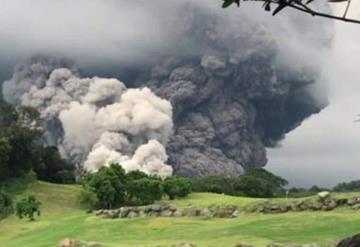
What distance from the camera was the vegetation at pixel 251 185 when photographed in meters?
48.1

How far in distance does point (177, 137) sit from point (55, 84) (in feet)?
73.8

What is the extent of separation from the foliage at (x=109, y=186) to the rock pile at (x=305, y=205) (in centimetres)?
1271

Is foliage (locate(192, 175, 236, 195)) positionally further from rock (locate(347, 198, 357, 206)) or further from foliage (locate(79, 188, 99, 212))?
rock (locate(347, 198, 357, 206))

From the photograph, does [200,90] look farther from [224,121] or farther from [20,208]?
[20,208]

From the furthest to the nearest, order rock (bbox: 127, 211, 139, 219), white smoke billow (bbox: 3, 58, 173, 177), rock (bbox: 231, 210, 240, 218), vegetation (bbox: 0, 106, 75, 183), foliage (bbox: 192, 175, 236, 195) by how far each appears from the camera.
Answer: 1. white smoke billow (bbox: 3, 58, 173, 177)
2. foliage (bbox: 192, 175, 236, 195)
3. vegetation (bbox: 0, 106, 75, 183)
4. rock (bbox: 127, 211, 139, 219)
5. rock (bbox: 231, 210, 240, 218)

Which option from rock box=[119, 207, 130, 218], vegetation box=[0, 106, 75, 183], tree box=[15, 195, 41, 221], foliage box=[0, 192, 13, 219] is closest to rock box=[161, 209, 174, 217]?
rock box=[119, 207, 130, 218]

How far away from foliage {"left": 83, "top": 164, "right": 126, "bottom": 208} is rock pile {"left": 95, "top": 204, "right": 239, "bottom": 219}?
7.02m

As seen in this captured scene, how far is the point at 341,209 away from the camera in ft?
74.1

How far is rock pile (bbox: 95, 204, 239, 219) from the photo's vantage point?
25.5 metres

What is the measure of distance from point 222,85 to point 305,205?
92946 mm

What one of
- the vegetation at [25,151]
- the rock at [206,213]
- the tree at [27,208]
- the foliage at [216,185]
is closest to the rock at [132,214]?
the rock at [206,213]

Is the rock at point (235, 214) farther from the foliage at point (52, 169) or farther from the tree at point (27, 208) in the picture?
the foliage at point (52, 169)

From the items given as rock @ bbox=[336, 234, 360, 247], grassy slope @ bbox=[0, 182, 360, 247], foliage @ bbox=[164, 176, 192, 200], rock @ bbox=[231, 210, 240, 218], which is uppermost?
foliage @ bbox=[164, 176, 192, 200]

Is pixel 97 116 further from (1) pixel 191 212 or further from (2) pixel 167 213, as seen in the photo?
(1) pixel 191 212
